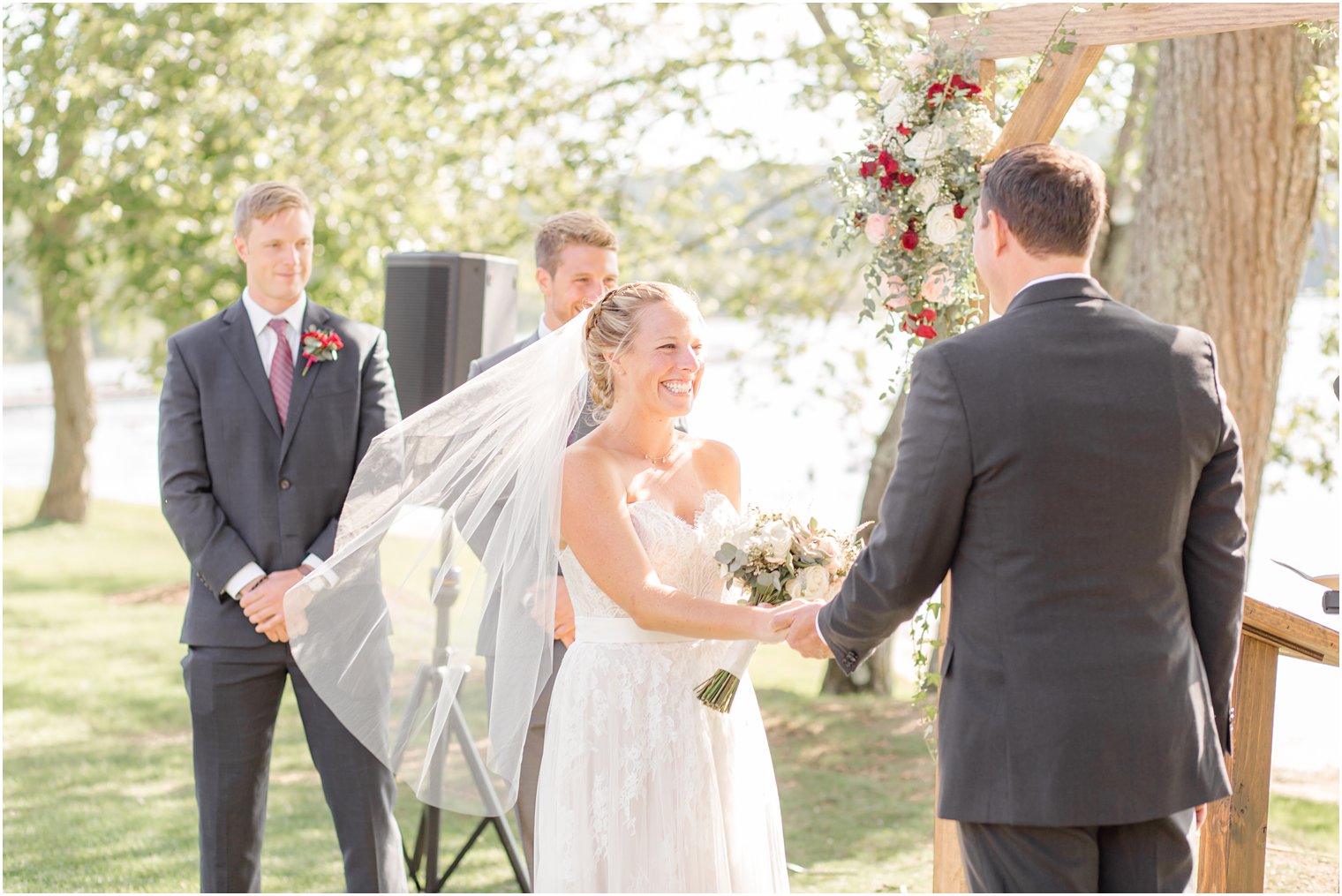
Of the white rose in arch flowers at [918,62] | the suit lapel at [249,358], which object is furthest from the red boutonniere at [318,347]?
the white rose in arch flowers at [918,62]

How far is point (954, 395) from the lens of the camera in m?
2.46

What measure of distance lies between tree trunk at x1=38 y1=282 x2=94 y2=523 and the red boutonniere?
11.7m

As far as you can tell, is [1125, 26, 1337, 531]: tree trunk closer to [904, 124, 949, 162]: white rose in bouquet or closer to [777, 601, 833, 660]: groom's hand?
[904, 124, 949, 162]: white rose in bouquet

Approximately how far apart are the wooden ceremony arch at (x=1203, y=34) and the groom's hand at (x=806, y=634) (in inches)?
32.0

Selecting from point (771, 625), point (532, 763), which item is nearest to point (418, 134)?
point (532, 763)

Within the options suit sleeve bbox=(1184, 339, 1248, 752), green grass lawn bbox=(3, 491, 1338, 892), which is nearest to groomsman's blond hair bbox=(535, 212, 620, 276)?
suit sleeve bbox=(1184, 339, 1248, 752)

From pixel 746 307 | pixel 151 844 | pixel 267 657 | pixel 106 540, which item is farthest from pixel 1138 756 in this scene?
pixel 106 540

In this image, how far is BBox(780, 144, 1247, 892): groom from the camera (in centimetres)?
243

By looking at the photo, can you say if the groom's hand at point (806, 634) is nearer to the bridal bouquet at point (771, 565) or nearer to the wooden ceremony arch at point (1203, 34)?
the bridal bouquet at point (771, 565)

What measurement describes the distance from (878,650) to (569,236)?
199 inches

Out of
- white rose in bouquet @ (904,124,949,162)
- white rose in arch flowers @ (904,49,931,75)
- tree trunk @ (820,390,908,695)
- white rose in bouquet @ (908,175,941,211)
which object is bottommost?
tree trunk @ (820,390,908,695)

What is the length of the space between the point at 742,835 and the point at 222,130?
8413 mm

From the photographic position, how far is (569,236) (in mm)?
4582

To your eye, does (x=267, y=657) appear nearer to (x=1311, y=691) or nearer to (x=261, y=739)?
(x=261, y=739)
